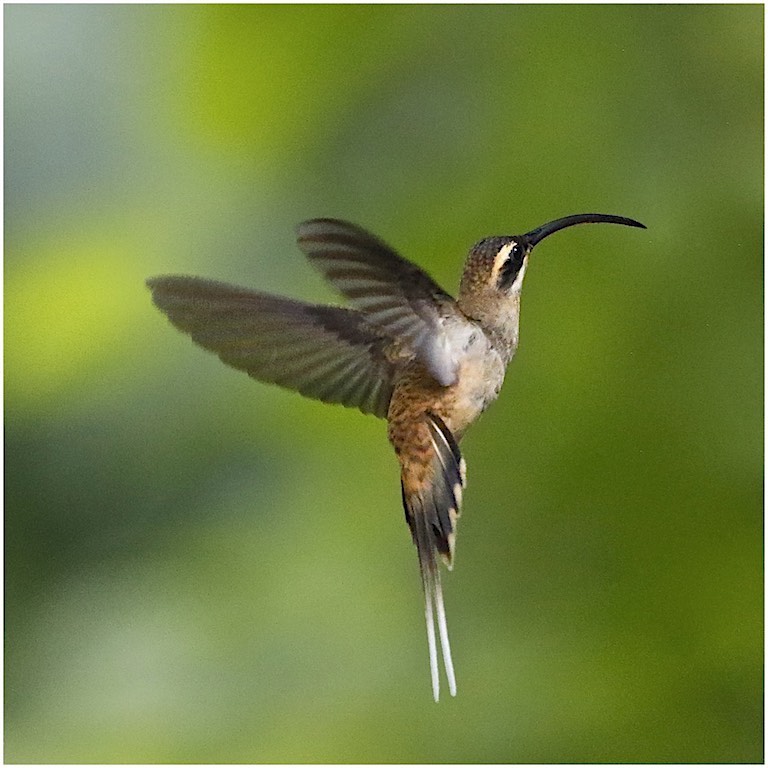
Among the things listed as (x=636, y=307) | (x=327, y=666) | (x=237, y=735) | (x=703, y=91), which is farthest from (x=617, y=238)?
(x=237, y=735)

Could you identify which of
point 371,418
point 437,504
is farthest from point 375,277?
point 371,418

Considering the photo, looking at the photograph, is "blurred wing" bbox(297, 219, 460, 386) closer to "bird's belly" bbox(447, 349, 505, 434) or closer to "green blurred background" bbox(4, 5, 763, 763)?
"bird's belly" bbox(447, 349, 505, 434)

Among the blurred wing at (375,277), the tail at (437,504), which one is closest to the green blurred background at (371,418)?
the tail at (437,504)

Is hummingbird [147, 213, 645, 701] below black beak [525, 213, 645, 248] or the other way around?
below

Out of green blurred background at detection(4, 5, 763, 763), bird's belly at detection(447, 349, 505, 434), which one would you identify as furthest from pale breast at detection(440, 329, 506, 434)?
green blurred background at detection(4, 5, 763, 763)

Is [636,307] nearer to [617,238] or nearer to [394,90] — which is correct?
[617,238]

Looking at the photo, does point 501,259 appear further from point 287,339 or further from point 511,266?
point 287,339
